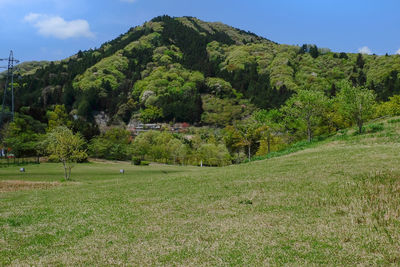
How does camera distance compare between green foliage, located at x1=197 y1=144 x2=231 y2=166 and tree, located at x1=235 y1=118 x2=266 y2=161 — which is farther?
green foliage, located at x1=197 y1=144 x2=231 y2=166

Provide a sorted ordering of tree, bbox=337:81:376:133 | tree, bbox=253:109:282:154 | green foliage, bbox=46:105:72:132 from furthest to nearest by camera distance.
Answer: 1. green foliage, bbox=46:105:72:132
2. tree, bbox=253:109:282:154
3. tree, bbox=337:81:376:133

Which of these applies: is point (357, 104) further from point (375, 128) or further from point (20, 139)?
point (20, 139)

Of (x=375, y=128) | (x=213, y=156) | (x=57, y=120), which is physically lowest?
(x=213, y=156)

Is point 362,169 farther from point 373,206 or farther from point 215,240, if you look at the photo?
point 215,240

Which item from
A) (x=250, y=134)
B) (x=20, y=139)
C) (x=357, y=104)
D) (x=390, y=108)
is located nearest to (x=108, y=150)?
(x=20, y=139)

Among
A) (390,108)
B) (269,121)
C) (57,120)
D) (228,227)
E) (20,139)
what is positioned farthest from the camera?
(57,120)

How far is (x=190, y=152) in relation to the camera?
112688 millimetres

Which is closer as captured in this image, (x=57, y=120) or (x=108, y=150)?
(x=108, y=150)

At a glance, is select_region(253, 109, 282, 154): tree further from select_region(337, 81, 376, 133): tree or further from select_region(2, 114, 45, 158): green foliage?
select_region(2, 114, 45, 158): green foliage

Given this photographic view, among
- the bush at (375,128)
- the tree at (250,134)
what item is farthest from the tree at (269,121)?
the bush at (375,128)

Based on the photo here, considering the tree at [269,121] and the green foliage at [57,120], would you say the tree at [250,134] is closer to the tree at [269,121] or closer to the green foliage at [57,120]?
the tree at [269,121]

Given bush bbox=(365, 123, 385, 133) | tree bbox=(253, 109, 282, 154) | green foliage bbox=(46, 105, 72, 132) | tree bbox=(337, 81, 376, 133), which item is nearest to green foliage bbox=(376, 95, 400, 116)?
tree bbox=(253, 109, 282, 154)

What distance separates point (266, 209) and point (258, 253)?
5.71 m

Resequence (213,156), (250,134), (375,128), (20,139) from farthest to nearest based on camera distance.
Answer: (213,156), (250,134), (20,139), (375,128)
